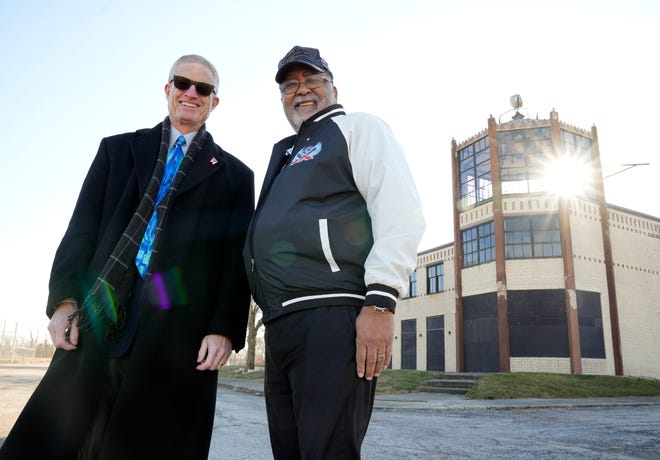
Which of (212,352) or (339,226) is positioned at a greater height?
(339,226)

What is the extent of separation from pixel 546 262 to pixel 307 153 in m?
22.9

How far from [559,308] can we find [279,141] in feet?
73.0

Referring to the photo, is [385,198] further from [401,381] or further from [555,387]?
[401,381]

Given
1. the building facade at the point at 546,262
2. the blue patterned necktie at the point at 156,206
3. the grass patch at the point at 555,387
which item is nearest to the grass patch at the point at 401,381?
the grass patch at the point at 555,387

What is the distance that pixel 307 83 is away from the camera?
2.95m

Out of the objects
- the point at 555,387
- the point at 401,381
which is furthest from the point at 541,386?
the point at 401,381

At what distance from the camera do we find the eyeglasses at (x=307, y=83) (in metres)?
2.95

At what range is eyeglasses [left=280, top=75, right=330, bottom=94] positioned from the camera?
2.95 meters

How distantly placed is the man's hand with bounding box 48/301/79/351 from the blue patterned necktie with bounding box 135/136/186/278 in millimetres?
354

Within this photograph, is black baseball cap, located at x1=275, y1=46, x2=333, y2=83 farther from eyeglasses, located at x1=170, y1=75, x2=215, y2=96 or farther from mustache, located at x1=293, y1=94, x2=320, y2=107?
eyeglasses, located at x1=170, y1=75, x2=215, y2=96

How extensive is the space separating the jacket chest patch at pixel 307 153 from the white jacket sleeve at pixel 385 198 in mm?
149

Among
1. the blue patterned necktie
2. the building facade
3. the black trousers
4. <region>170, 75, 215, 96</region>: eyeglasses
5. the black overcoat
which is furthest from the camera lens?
the building facade

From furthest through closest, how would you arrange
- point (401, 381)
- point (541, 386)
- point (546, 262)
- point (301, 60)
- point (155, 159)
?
point (546, 262), point (401, 381), point (541, 386), point (301, 60), point (155, 159)

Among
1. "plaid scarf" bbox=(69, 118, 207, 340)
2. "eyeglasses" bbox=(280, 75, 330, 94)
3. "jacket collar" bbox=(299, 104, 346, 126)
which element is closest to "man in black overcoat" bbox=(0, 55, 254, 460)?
"plaid scarf" bbox=(69, 118, 207, 340)
